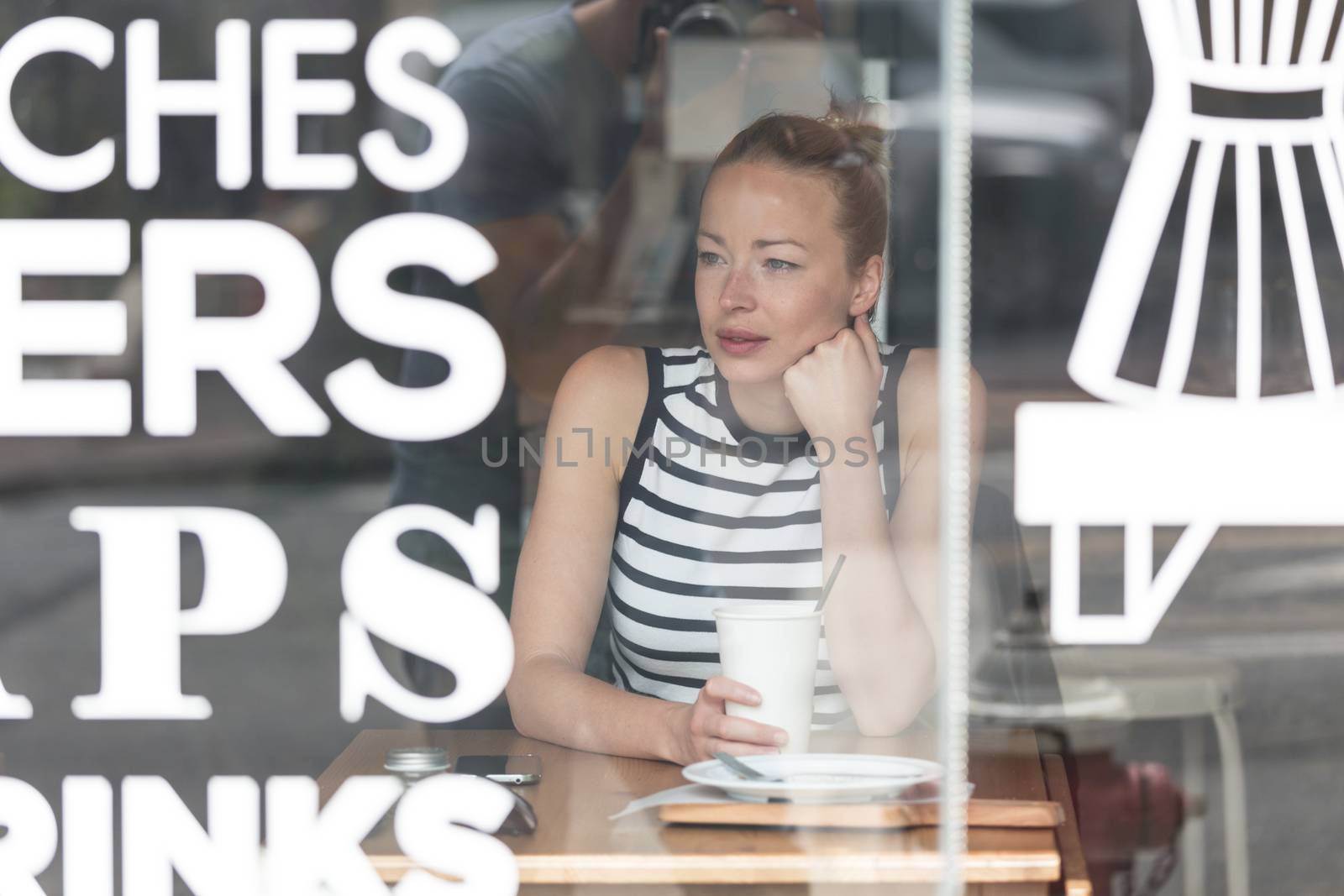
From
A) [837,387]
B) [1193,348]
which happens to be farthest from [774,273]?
[1193,348]

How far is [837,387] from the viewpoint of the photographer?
1.54m

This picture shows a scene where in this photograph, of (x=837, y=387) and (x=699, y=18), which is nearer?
(x=837, y=387)

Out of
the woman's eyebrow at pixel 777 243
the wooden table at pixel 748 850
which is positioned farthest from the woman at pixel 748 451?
the wooden table at pixel 748 850

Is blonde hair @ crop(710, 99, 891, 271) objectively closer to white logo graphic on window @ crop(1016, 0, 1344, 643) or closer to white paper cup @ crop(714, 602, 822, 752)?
white logo graphic on window @ crop(1016, 0, 1344, 643)

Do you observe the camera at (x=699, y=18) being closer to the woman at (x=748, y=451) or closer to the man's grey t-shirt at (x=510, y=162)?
the man's grey t-shirt at (x=510, y=162)

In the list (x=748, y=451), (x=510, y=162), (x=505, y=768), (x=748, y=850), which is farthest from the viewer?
(x=510, y=162)

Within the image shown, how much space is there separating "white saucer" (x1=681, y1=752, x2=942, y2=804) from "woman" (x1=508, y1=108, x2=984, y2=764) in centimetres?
26

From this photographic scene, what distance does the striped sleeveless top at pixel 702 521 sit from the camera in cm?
151

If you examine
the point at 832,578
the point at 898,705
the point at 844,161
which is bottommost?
the point at 898,705

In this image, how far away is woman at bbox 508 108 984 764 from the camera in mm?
1475

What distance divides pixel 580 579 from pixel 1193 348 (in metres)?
0.70

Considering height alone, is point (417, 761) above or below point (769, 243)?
below

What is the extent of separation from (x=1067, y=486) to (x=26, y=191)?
1114 mm

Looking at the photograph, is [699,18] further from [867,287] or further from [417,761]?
[417,761]
